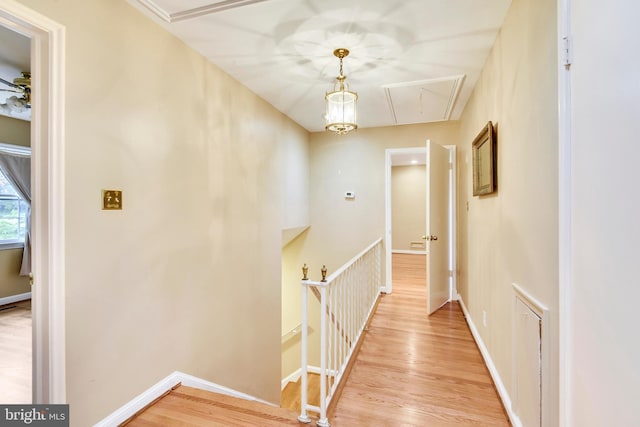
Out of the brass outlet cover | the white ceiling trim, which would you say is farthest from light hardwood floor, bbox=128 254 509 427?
the white ceiling trim

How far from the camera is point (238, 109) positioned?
2.84 m

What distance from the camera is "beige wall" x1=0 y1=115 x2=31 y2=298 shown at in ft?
12.6

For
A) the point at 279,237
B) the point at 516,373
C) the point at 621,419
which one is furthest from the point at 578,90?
the point at 279,237

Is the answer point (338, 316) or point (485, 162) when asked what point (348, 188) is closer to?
point (485, 162)

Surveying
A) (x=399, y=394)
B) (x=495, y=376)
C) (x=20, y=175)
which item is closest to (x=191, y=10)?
(x=399, y=394)

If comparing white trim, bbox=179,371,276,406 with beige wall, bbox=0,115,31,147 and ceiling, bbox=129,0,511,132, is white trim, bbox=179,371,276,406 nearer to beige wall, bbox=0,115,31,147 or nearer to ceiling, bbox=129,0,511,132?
ceiling, bbox=129,0,511,132

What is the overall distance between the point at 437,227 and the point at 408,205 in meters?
4.59

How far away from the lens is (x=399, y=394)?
2.05 meters

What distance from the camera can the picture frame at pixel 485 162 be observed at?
2061mm

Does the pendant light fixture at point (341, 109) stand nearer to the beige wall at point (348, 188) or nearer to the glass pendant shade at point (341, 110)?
the glass pendant shade at point (341, 110)

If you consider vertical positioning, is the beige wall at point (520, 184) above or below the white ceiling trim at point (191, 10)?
below

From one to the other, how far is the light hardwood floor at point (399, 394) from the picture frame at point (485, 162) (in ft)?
4.75

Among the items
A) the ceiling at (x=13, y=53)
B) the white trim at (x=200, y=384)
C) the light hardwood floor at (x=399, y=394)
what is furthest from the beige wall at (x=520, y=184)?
the ceiling at (x=13, y=53)

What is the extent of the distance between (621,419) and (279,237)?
10.7 ft
